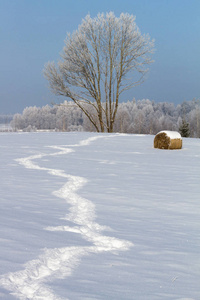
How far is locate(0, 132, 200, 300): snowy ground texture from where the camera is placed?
2.24 m

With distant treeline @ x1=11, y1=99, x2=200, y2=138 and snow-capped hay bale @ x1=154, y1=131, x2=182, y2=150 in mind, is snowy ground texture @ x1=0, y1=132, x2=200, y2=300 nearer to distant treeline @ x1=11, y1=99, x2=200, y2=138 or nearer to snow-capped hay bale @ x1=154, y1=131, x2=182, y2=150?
snow-capped hay bale @ x1=154, y1=131, x2=182, y2=150

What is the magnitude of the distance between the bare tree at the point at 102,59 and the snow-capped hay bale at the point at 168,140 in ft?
40.4

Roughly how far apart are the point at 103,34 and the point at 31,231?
21822 mm

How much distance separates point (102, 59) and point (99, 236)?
21700mm

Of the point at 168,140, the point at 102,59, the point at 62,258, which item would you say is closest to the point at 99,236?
the point at 62,258

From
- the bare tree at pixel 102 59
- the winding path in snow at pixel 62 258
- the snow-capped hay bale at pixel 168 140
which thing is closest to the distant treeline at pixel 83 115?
the bare tree at pixel 102 59

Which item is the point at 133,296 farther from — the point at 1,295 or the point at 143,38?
the point at 143,38

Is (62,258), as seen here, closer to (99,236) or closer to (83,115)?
(99,236)

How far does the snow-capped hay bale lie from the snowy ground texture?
506 centimetres

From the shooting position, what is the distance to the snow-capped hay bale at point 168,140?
11.6 metres

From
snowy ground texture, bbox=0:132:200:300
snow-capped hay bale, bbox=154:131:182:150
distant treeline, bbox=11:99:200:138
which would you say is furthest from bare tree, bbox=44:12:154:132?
distant treeline, bbox=11:99:200:138

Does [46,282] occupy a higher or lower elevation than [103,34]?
lower

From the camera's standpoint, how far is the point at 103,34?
23.3 meters

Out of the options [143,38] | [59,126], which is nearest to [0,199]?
[143,38]
